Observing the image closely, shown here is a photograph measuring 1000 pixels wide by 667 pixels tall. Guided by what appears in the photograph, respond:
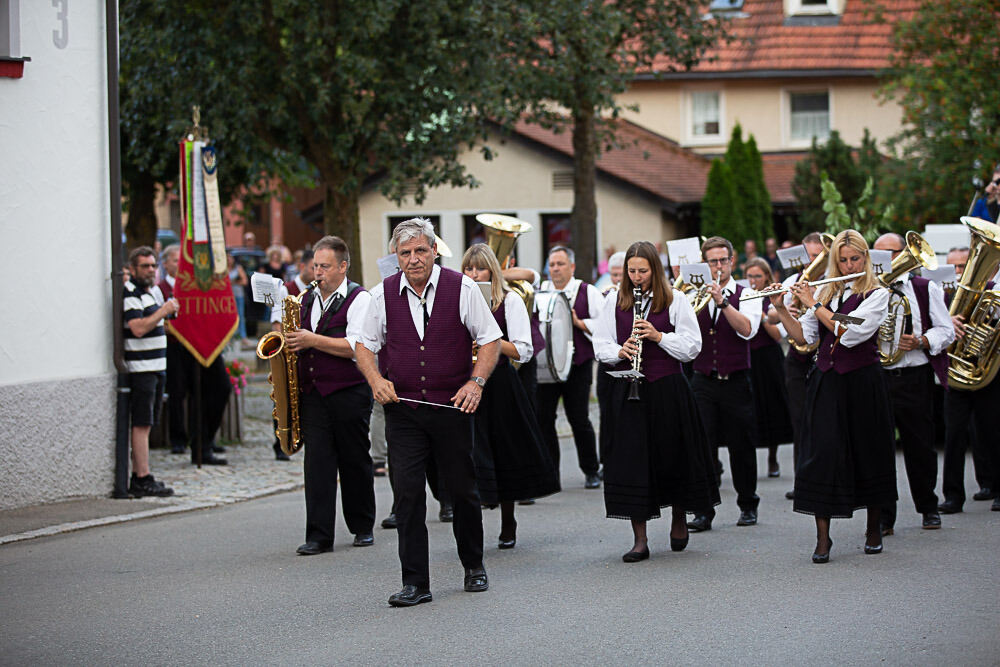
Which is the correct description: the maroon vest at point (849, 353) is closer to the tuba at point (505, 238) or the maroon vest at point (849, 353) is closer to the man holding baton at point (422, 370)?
the man holding baton at point (422, 370)

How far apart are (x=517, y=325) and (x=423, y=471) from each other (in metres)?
1.93

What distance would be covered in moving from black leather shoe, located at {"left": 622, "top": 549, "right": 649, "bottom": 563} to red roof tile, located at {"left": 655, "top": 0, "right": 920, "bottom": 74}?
24.3 m

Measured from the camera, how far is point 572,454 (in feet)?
47.4

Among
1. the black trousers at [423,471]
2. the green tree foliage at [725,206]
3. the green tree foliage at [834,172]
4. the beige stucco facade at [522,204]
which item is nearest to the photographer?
the black trousers at [423,471]

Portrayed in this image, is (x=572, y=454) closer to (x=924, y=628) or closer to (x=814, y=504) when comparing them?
(x=814, y=504)

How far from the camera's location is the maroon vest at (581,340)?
466 inches

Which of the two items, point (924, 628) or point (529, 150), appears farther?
point (529, 150)

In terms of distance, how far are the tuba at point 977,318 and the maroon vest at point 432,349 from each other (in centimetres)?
458

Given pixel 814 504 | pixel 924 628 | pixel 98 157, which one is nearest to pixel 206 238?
pixel 98 157

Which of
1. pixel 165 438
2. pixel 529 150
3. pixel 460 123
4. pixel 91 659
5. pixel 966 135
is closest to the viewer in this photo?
pixel 91 659

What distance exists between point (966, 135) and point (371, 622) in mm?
16253

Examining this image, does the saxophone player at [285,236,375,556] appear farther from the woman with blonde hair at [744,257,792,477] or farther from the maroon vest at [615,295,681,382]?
the woman with blonde hair at [744,257,792,477]

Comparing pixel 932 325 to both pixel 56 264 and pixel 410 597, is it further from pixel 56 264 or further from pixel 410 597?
pixel 56 264

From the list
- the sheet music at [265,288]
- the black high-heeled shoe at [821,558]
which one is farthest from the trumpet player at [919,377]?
the sheet music at [265,288]
